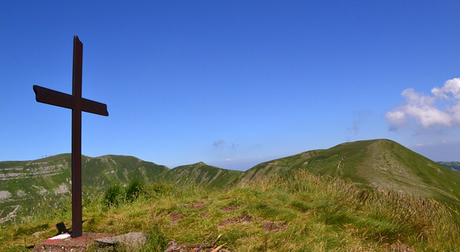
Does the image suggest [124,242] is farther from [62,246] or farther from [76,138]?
[76,138]

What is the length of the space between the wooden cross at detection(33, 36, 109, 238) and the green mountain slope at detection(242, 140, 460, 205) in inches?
2198

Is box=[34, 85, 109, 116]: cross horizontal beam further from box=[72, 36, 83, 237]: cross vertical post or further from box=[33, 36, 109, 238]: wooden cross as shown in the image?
box=[72, 36, 83, 237]: cross vertical post

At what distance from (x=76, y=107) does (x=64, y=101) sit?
1.28 ft

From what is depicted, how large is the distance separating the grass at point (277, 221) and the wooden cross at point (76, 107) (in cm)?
85

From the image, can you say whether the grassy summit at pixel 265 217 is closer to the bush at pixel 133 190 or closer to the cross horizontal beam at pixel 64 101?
the bush at pixel 133 190

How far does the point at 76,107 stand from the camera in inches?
303

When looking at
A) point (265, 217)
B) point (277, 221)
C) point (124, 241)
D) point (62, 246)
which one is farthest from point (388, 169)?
point (62, 246)

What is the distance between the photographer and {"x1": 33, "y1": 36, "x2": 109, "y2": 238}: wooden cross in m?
7.00

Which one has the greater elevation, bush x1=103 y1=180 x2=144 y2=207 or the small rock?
bush x1=103 y1=180 x2=144 y2=207

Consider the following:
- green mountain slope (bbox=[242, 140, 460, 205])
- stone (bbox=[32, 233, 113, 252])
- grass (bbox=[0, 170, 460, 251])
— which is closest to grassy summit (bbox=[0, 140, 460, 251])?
grass (bbox=[0, 170, 460, 251])

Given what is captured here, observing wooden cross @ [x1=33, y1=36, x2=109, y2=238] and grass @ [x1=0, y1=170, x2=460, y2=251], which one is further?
wooden cross @ [x1=33, y1=36, x2=109, y2=238]

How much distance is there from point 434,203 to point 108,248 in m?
10.0

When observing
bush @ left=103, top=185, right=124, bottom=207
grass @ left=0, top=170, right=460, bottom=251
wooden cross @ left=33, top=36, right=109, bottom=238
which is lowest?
grass @ left=0, top=170, right=460, bottom=251

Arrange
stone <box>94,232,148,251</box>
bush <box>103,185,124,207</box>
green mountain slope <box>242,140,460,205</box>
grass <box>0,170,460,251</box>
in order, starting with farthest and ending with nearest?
1. green mountain slope <box>242,140,460,205</box>
2. bush <box>103,185,124,207</box>
3. grass <box>0,170,460,251</box>
4. stone <box>94,232,148,251</box>
